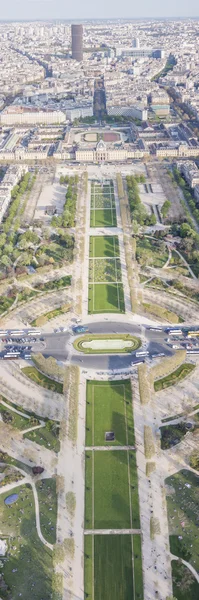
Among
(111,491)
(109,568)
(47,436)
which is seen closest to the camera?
(109,568)

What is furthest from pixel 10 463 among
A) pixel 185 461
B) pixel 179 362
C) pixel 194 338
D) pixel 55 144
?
pixel 55 144

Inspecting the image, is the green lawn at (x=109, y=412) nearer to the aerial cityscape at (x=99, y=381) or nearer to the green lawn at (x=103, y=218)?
the aerial cityscape at (x=99, y=381)

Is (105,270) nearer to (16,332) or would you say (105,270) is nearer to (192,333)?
(16,332)

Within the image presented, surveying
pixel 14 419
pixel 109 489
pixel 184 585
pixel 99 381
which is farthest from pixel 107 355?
pixel 184 585

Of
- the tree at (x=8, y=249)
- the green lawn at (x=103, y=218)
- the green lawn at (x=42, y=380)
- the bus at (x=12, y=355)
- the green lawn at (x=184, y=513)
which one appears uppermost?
the green lawn at (x=103, y=218)

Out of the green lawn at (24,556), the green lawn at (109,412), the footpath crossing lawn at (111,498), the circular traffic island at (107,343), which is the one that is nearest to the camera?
the green lawn at (24,556)

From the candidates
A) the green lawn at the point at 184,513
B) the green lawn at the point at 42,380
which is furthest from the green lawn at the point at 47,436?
the green lawn at the point at 184,513

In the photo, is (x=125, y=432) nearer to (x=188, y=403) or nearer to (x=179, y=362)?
(x=188, y=403)
